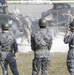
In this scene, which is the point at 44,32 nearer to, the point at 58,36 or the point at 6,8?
the point at 58,36

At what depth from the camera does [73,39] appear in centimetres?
1181

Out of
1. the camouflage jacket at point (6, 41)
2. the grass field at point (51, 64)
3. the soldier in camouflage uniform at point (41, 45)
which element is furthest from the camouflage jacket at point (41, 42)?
the grass field at point (51, 64)

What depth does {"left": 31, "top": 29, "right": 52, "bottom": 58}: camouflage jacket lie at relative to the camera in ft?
38.3

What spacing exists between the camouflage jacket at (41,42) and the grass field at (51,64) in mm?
3252

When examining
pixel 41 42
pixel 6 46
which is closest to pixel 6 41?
pixel 6 46

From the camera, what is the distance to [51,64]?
16.6 meters

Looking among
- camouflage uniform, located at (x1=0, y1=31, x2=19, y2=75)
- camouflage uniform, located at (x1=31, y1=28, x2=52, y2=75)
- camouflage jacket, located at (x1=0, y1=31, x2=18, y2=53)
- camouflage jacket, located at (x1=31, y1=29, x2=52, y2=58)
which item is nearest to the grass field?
camouflage uniform, located at (x1=0, y1=31, x2=19, y2=75)

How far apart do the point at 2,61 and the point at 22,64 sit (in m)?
4.66

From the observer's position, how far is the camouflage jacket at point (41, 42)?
1166 cm

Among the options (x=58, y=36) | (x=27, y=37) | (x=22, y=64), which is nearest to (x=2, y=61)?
(x=22, y=64)

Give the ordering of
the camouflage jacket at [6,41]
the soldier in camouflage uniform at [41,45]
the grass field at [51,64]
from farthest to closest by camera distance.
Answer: the grass field at [51,64]
the camouflage jacket at [6,41]
the soldier in camouflage uniform at [41,45]

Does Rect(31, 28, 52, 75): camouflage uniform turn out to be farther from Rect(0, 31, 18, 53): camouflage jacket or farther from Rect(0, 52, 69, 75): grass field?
Rect(0, 52, 69, 75): grass field

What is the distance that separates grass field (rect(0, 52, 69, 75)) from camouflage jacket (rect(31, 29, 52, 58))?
3.25 m

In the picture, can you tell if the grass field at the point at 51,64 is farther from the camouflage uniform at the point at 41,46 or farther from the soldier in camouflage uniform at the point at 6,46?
the camouflage uniform at the point at 41,46
